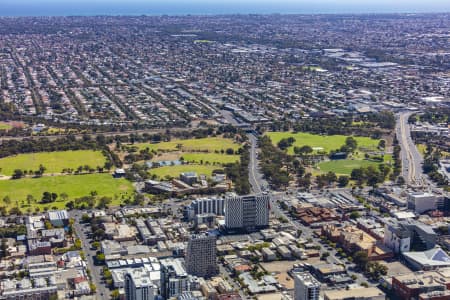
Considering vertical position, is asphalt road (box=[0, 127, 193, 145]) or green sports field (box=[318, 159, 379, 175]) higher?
asphalt road (box=[0, 127, 193, 145])

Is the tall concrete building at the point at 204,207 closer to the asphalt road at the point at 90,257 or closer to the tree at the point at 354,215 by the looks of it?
the asphalt road at the point at 90,257

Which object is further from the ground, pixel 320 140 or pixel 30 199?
pixel 30 199

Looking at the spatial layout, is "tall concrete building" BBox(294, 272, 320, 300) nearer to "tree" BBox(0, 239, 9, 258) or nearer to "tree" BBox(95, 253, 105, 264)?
"tree" BBox(95, 253, 105, 264)

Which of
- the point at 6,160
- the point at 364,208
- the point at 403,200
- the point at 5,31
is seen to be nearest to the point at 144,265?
the point at 364,208

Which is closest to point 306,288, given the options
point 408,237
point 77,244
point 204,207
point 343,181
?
point 408,237

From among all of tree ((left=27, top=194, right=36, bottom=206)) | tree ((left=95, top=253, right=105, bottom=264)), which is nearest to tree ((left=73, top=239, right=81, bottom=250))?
tree ((left=95, top=253, right=105, bottom=264))

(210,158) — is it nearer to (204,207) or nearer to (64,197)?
(64,197)
